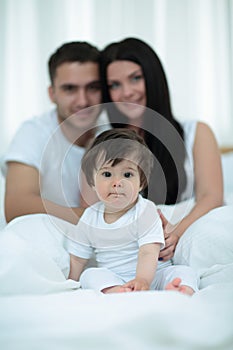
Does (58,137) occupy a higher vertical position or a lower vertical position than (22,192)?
higher

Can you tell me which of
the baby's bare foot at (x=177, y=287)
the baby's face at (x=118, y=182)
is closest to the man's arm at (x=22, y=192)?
the baby's face at (x=118, y=182)

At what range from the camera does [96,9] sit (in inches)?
99.6

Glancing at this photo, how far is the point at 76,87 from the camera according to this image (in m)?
1.72

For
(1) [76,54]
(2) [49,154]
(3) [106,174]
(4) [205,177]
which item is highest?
(1) [76,54]

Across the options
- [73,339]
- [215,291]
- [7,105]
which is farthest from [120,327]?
[7,105]

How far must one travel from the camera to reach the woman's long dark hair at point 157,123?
3.36 ft

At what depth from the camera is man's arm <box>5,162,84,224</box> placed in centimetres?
150

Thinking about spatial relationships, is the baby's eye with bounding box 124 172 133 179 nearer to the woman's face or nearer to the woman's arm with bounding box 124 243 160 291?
the woman's arm with bounding box 124 243 160 291

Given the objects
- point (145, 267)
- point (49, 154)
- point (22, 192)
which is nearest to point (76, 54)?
point (49, 154)

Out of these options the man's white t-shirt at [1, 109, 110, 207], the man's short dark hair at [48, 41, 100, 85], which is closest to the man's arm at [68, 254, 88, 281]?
the man's white t-shirt at [1, 109, 110, 207]

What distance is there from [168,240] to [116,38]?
1612mm

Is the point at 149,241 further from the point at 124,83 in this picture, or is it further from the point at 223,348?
the point at 124,83

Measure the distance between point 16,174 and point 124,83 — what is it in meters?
0.44

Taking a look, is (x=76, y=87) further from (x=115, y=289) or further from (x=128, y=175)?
(x=115, y=289)
